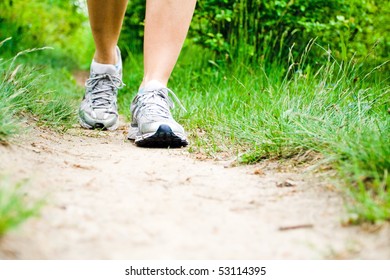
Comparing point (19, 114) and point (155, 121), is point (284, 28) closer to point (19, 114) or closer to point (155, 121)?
point (155, 121)

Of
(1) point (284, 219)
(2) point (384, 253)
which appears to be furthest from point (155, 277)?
(2) point (384, 253)

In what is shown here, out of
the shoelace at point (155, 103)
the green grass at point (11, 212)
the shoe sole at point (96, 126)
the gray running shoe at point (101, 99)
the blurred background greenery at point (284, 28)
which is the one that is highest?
the blurred background greenery at point (284, 28)

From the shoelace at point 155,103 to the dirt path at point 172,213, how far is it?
0.35 meters

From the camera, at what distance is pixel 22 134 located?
1.73 meters

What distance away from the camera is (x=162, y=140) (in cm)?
193

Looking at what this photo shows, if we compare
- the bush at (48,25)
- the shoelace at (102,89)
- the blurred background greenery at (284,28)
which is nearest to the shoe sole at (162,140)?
the shoelace at (102,89)

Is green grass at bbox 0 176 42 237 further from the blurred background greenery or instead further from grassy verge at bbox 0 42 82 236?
the blurred background greenery

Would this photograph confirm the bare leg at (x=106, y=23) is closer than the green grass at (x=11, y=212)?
No

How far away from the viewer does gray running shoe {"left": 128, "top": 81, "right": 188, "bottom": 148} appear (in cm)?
191

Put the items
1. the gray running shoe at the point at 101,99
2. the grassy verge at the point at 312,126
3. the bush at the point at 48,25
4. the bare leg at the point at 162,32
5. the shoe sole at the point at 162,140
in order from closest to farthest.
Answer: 1. the grassy verge at the point at 312,126
2. the shoe sole at the point at 162,140
3. the bare leg at the point at 162,32
4. the gray running shoe at the point at 101,99
5. the bush at the point at 48,25

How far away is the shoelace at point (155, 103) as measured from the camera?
1966 mm

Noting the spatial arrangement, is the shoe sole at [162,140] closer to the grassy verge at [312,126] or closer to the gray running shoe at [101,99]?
the grassy verge at [312,126]

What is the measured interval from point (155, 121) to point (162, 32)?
0.44 meters

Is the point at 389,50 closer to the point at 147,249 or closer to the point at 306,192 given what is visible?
the point at 306,192
